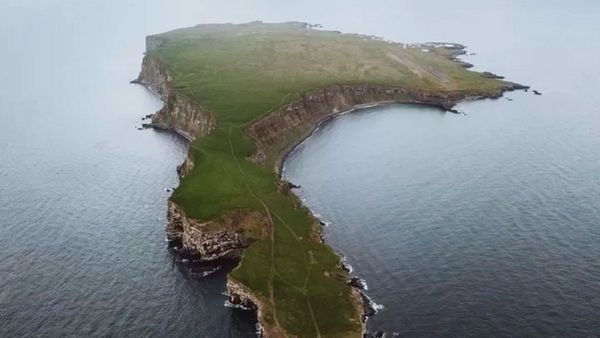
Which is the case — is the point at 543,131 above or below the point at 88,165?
above

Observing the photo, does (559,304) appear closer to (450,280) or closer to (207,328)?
(450,280)

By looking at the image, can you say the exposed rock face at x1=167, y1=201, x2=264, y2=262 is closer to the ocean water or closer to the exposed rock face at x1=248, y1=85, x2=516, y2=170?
the ocean water

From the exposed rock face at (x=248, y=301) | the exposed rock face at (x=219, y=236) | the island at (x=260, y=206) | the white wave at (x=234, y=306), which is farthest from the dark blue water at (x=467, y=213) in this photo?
the white wave at (x=234, y=306)

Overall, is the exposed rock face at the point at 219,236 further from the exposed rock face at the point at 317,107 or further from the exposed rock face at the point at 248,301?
the exposed rock face at the point at 317,107

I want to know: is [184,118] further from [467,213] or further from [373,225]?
[467,213]

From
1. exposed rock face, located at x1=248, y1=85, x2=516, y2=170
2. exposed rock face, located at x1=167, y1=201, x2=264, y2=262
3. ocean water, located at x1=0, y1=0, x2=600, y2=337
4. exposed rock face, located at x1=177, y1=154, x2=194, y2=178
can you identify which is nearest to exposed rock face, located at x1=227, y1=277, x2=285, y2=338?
ocean water, located at x1=0, y1=0, x2=600, y2=337

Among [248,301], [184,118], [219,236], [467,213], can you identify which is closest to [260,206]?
[219,236]

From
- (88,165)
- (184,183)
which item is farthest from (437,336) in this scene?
(88,165)
